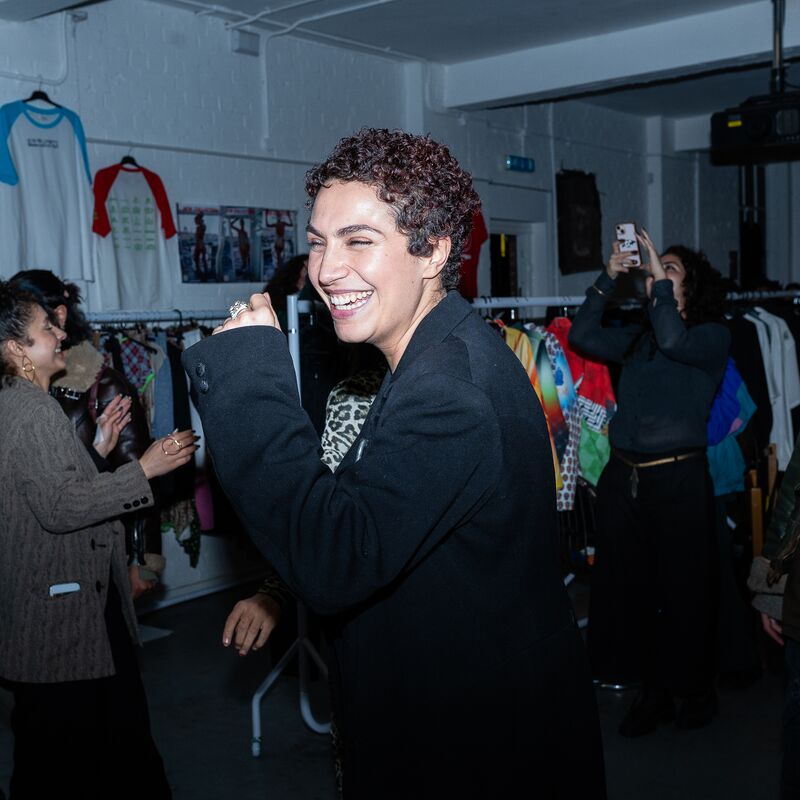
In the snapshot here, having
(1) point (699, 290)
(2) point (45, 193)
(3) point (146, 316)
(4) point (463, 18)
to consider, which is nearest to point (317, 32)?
(4) point (463, 18)

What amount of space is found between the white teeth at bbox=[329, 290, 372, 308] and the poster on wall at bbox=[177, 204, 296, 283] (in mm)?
4548

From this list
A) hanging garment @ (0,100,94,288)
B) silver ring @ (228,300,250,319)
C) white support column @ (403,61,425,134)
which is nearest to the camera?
silver ring @ (228,300,250,319)

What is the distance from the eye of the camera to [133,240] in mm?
5418

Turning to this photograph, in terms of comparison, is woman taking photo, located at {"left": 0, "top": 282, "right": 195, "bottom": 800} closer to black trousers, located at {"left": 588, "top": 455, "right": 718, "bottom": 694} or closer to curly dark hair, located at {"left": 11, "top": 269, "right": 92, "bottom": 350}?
curly dark hair, located at {"left": 11, "top": 269, "right": 92, "bottom": 350}

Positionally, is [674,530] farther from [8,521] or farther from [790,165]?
[790,165]

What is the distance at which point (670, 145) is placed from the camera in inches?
384

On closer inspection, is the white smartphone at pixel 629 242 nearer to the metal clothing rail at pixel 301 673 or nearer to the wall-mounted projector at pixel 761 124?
the metal clothing rail at pixel 301 673

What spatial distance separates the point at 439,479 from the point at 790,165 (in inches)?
433

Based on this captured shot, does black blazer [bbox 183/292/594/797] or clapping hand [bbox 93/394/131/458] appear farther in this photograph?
clapping hand [bbox 93/394/131/458]

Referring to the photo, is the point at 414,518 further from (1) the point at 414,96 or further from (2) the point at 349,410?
(1) the point at 414,96

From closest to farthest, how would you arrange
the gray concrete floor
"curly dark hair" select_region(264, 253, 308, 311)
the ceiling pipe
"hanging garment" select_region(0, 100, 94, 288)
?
the gray concrete floor
"curly dark hair" select_region(264, 253, 308, 311)
"hanging garment" select_region(0, 100, 94, 288)
the ceiling pipe

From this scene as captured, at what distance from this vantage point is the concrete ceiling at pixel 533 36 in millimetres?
5828

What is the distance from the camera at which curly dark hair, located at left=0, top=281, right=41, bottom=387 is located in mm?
2770

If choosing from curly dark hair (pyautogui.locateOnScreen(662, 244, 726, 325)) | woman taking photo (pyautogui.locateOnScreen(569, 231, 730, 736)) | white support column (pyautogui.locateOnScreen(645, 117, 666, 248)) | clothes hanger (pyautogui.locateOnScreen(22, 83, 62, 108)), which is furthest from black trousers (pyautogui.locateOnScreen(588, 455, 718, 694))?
white support column (pyautogui.locateOnScreen(645, 117, 666, 248))
